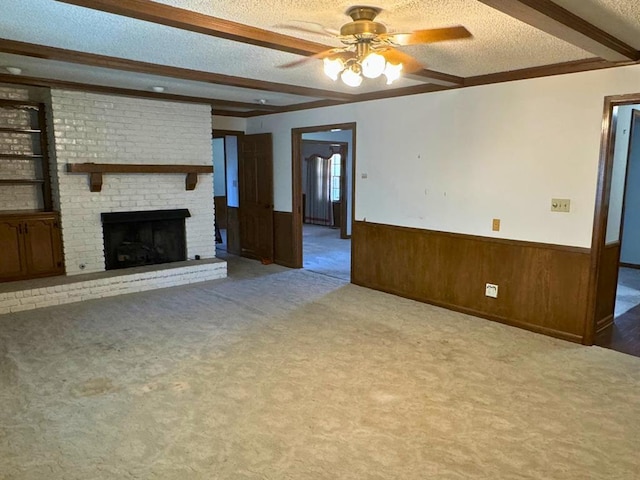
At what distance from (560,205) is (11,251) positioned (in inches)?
217

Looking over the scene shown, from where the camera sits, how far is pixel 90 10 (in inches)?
98.4

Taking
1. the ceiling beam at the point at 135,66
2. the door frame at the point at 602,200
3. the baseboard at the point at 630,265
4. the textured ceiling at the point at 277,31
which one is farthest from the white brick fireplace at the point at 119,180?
the baseboard at the point at 630,265

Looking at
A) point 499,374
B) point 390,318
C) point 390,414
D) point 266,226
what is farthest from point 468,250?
point 266,226

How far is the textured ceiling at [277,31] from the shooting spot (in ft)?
7.99

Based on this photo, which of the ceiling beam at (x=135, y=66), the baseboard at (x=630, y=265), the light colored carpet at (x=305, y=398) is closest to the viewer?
the light colored carpet at (x=305, y=398)

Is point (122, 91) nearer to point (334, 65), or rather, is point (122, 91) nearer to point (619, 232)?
point (334, 65)

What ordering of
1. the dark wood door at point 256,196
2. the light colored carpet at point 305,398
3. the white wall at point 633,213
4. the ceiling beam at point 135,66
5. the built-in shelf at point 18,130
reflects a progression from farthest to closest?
1. the dark wood door at point 256,196
2. the white wall at point 633,213
3. the built-in shelf at point 18,130
4. the ceiling beam at point 135,66
5. the light colored carpet at point 305,398

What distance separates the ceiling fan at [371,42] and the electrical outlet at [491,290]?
8.00ft

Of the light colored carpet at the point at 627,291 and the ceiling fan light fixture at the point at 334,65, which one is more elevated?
the ceiling fan light fixture at the point at 334,65

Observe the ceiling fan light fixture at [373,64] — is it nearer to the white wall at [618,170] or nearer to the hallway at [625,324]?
the white wall at [618,170]

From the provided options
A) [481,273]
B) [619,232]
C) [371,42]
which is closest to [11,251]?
[371,42]

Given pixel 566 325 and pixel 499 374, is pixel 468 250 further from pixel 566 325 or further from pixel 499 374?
pixel 499 374

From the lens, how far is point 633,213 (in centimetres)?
650

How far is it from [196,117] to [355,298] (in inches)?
129
